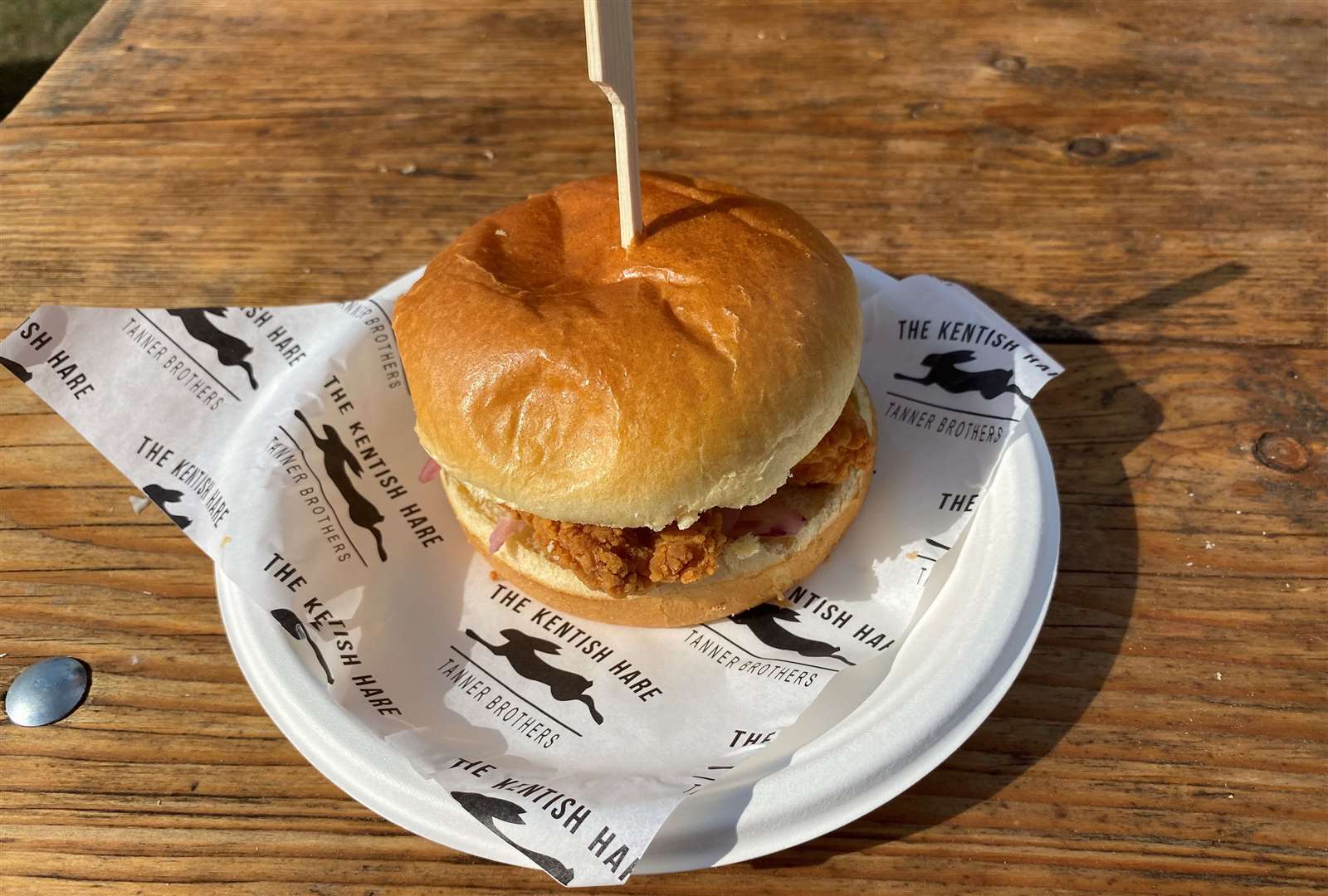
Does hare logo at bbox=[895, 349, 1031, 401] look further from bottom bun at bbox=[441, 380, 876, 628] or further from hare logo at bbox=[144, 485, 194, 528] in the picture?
hare logo at bbox=[144, 485, 194, 528]

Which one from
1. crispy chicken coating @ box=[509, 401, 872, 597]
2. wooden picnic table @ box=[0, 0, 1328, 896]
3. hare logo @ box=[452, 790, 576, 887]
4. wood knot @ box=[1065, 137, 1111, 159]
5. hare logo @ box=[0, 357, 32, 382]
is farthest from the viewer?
wood knot @ box=[1065, 137, 1111, 159]

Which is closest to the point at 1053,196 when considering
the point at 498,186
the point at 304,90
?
the point at 498,186

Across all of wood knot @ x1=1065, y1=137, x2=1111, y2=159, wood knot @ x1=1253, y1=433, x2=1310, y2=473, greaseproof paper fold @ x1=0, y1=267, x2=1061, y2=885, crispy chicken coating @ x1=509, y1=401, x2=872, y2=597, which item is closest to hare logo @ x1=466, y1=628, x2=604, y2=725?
greaseproof paper fold @ x1=0, y1=267, x2=1061, y2=885

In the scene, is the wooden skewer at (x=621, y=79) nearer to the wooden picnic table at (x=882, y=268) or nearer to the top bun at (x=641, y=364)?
the top bun at (x=641, y=364)

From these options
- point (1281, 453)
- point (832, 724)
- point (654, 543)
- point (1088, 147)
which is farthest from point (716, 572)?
point (1088, 147)

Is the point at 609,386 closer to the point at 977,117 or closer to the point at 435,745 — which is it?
the point at 435,745

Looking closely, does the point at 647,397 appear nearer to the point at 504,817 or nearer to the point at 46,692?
the point at 504,817

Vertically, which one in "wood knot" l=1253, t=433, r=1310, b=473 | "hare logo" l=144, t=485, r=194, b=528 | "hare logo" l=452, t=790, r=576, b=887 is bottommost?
"wood knot" l=1253, t=433, r=1310, b=473
